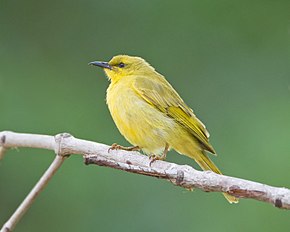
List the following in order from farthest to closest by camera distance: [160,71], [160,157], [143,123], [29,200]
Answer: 1. [160,71]
2. [143,123]
3. [160,157]
4. [29,200]

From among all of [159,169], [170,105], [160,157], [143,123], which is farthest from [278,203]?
[170,105]

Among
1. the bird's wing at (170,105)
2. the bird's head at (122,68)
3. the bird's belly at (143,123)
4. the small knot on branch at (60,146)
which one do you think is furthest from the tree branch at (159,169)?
the bird's head at (122,68)

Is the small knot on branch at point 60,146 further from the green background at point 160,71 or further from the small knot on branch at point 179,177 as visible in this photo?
the green background at point 160,71

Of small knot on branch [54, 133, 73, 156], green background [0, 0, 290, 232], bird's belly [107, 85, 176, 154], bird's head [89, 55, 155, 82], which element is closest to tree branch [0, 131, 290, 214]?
small knot on branch [54, 133, 73, 156]

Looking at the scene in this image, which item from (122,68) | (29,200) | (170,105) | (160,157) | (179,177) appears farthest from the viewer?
(122,68)

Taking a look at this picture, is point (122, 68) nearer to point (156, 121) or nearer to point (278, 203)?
point (156, 121)

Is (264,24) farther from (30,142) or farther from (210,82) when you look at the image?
(30,142)

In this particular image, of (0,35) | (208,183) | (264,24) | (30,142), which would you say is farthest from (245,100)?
(208,183)
